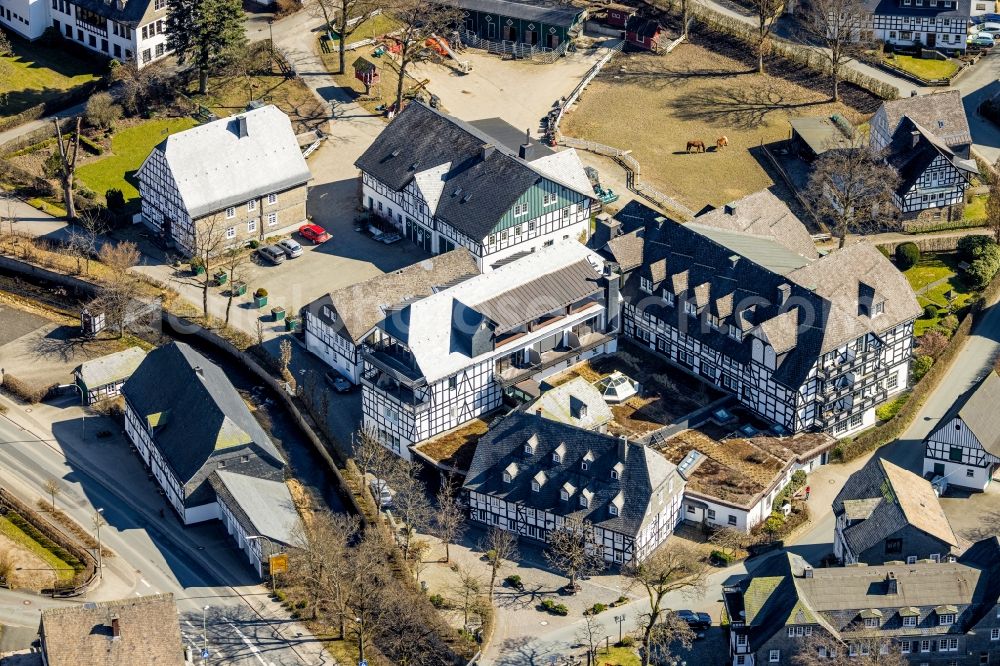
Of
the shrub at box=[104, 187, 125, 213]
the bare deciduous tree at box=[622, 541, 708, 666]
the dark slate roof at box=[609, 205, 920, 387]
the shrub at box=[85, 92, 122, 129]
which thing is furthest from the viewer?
the shrub at box=[85, 92, 122, 129]

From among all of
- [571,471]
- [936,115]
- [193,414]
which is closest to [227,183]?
[193,414]

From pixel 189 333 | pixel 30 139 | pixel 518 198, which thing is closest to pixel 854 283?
pixel 518 198

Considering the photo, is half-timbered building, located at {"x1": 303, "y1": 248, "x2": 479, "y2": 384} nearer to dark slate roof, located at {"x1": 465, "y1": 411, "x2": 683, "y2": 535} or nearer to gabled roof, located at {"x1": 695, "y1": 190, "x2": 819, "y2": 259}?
dark slate roof, located at {"x1": 465, "y1": 411, "x2": 683, "y2": 535}

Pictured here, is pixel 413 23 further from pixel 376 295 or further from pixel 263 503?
pixel 263 503

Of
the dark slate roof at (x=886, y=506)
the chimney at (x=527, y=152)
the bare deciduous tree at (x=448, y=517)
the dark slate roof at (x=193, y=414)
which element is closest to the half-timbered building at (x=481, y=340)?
the bare deciduous tree at (x=448, y=517)

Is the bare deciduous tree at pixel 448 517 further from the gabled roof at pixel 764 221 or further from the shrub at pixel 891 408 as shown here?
the shrub at pixel 891 408

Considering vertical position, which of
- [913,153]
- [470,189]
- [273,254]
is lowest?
[273,254]

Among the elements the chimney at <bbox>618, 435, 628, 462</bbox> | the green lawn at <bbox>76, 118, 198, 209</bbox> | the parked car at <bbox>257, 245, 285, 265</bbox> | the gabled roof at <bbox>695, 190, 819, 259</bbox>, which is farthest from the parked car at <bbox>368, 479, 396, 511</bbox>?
the green lawn at <bbox>76, 118, 198, 209</bbox>
